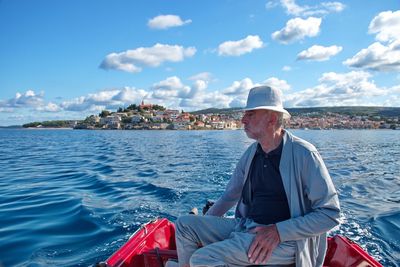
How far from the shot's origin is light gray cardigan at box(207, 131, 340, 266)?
8.94 ft

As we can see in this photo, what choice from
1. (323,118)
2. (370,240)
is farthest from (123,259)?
(323,118)

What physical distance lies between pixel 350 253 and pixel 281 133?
5.54ft

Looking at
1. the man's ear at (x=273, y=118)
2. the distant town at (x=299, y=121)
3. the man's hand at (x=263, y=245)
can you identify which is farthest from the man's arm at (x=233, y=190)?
the distant town at (x=299, y=121)

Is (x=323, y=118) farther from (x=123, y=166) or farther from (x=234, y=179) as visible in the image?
(x=234, y=179)

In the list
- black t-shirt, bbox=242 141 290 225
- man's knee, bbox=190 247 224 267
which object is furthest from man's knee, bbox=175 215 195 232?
black t-shirt, bbox=242 141 290 225

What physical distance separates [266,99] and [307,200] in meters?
0.94

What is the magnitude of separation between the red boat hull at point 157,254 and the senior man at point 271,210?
0.78 metres

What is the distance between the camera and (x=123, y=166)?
17.2 meters

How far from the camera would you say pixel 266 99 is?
3.03m

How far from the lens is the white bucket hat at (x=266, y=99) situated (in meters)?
3.01

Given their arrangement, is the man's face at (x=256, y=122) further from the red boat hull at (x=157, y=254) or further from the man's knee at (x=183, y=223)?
the red boat hull at (x=157, y=254)

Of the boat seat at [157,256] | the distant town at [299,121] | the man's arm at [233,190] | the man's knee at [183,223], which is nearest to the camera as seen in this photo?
the man's knee at [183,223]

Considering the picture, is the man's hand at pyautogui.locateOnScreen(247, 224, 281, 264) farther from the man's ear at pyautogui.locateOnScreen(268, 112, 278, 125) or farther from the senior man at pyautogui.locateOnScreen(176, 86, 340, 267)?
the man's ear at pyautogui.locateOnScreen(268, 112, 278, 125)

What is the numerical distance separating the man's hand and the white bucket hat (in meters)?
1.02
